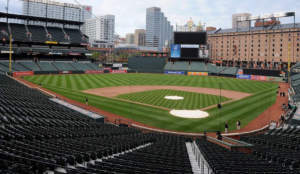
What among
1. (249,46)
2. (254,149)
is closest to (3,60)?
(254,149)

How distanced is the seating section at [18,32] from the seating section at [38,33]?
6.98 ft

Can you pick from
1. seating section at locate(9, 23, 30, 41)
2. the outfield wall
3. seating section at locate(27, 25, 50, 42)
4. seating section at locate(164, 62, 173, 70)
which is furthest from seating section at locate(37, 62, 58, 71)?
seating section at locate(164, 62, 173, 70)

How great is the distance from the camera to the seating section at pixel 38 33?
8169cm

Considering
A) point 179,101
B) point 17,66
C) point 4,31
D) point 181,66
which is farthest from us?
point 181,66

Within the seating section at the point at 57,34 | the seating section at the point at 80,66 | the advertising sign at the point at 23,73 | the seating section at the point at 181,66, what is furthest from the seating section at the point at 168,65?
the advertising sign at the point at 23,73

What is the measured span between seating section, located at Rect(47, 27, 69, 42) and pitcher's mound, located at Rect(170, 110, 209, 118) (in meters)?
70.3

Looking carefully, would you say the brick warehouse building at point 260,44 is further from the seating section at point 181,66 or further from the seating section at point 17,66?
the seating section at point 17,66

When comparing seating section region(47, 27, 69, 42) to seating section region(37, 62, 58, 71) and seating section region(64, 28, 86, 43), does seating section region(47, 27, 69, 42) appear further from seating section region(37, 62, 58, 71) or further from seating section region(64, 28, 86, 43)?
seating section region(37, 62, 58, 71)

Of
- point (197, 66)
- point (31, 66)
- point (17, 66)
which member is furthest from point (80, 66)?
point (197, 66)

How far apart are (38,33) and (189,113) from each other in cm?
7473

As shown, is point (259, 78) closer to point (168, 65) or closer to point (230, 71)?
point (230, 71)

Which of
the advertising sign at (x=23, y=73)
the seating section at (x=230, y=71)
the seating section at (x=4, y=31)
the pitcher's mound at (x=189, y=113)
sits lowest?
the pitcher's mound at (x=189, y=113)

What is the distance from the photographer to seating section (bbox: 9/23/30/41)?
77881mm

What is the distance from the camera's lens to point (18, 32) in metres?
80.2
